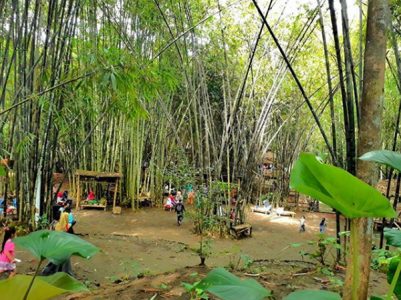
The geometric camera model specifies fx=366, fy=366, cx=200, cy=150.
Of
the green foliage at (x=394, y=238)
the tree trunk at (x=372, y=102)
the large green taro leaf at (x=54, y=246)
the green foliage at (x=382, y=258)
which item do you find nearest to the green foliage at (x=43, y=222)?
the green foliage at (x=382, y=258)

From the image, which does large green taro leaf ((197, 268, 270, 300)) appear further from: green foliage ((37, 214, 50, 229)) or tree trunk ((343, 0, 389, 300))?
green foliage ((37, 214, 50, 229))

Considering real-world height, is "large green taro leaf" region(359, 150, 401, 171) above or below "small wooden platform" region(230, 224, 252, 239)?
above

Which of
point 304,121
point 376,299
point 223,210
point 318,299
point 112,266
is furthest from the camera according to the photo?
point 304,121

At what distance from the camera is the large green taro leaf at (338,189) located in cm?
66

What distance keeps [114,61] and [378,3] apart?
1.95 m

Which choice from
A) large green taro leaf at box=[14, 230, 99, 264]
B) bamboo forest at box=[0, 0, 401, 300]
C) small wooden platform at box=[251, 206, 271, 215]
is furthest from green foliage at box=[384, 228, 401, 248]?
small wooden platform at box=[251, 206, 271, 215]

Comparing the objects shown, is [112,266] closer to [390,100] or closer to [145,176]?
[145,176]

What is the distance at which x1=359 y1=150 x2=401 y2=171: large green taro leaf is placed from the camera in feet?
2.50

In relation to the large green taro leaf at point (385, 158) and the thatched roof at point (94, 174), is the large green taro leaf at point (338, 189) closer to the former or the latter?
the large green taro leaf at point (385, 158)

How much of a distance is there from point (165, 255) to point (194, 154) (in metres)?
2.82

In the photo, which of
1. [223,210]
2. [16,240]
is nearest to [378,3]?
[16,240]

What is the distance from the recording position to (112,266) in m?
4.34

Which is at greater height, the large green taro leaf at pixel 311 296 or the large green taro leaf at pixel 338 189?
the large green taro leaf at pixel 338 189

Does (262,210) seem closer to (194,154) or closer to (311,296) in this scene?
(194,154)
